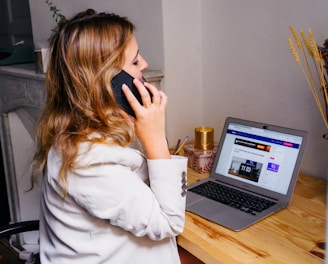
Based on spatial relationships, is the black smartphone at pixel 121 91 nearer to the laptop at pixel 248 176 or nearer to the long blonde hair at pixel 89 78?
the long blonde hair at pixel 89 78

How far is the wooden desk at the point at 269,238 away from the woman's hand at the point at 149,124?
0.77ft

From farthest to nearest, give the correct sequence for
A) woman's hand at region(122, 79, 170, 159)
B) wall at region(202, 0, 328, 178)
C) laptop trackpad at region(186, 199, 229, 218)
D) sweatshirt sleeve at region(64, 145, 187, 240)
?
1. wall at region(202, 0, 328, 178)
2. laptop trackpad at region(186, 199, 229, 218)
3. woman's hand at region(122, 79, 170, 159)
4. sweatshirt sleeve at region(64, 145, 187, 240)

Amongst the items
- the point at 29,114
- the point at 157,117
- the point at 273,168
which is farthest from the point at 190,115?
the point at 29,114

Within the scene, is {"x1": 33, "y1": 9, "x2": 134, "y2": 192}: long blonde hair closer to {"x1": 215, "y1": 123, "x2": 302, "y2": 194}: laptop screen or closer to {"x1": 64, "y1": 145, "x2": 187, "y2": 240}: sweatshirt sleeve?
{"x1": 64, "y1": 145, "x2": 187, "y2": 240}: sweatshirt sleeve

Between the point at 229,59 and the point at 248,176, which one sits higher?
the point at 229,59

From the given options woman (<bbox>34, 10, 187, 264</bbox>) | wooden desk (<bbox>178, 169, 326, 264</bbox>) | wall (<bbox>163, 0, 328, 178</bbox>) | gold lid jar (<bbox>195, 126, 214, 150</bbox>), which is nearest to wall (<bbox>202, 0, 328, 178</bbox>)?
wall (<bbox>163, 0, 328, 178</bbox>)

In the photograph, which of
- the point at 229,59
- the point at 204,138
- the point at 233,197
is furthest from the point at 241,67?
the point at 233,197

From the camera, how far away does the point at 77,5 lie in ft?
6.41

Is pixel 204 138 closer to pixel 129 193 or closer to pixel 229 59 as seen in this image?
pixel 229 59

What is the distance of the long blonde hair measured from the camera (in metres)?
0.94

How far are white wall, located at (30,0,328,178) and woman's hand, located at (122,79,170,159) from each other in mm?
604

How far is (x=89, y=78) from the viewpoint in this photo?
94cm

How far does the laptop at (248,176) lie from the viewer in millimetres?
1167

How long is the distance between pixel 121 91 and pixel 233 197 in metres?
0.50
